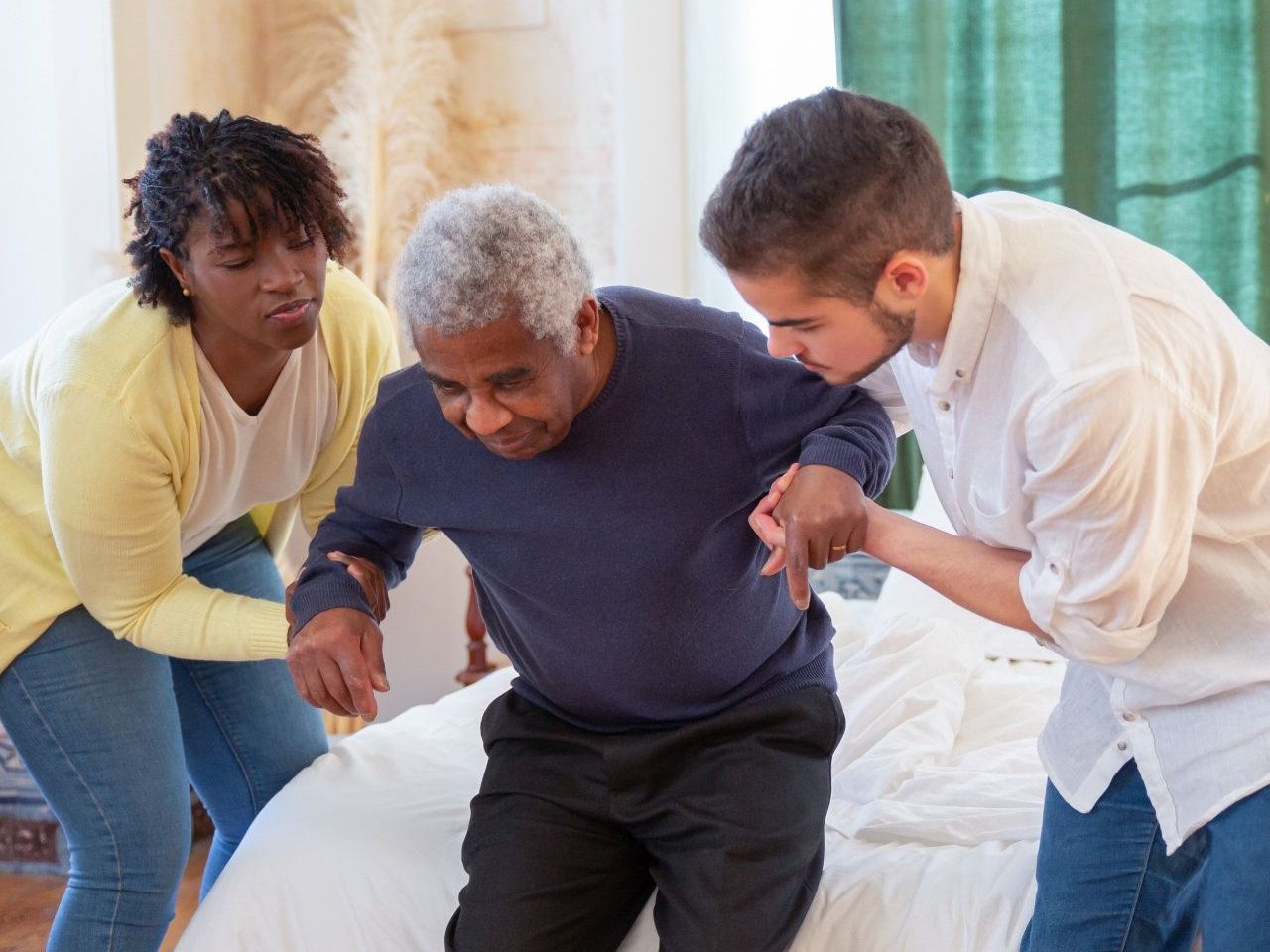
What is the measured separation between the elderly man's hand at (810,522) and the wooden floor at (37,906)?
1729 mm

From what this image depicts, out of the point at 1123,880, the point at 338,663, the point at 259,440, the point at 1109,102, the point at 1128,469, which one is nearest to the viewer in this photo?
the point at 1128,469

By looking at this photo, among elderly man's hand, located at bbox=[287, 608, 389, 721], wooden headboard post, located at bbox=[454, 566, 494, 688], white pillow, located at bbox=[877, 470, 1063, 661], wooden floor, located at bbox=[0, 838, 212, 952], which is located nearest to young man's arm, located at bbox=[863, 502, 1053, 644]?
elderly man's hand, located at bbox=[287, 608, 389, 721]

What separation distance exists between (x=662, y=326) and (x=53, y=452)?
0.78 metres

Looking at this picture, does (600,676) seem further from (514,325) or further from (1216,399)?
(1216,399)

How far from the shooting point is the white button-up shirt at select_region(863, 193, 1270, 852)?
1.17 metres

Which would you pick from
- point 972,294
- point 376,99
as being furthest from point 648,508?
point 376,99

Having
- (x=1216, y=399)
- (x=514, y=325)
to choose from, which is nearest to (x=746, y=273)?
(x=514, y=325)

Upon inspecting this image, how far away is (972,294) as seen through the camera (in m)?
1.27

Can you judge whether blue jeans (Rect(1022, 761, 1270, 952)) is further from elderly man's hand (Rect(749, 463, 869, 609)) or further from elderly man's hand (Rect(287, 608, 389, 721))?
elderly man's hand (Rect(287, 608, 389, 721))

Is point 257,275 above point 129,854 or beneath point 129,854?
above

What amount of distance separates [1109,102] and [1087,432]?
2.50 metres

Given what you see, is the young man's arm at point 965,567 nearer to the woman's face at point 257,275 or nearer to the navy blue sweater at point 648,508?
the navy blue sweater at point 648,508

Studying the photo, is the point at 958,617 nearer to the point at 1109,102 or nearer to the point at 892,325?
the point at 1109,102

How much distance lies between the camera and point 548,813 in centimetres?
164
